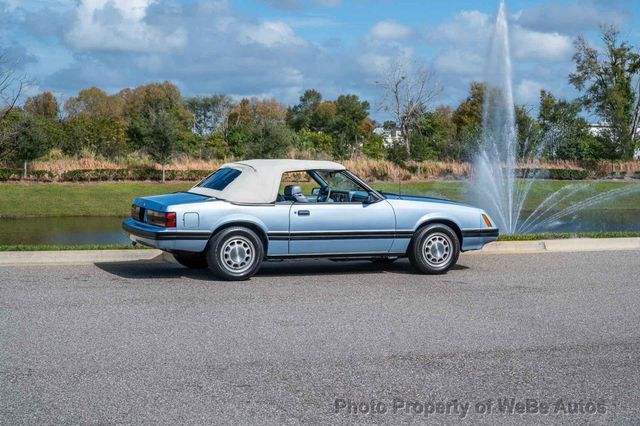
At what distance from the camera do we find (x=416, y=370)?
6910 millimetres

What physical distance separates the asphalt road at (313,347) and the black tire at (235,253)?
0.67 feet

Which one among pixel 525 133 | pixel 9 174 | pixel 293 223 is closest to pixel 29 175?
pixel 9 174

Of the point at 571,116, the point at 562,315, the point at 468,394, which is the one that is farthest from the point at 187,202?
the point at 571,116

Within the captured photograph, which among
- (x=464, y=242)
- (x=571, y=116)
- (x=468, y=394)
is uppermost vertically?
(x=571, y=116)

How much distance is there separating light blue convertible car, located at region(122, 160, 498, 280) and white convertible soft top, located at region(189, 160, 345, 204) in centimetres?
1

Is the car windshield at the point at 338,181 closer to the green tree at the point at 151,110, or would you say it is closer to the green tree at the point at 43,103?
the green tree at the point at 151,110

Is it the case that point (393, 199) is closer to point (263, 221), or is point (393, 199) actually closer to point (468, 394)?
point (263, 221)

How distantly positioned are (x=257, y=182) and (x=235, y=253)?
1050 millimetres

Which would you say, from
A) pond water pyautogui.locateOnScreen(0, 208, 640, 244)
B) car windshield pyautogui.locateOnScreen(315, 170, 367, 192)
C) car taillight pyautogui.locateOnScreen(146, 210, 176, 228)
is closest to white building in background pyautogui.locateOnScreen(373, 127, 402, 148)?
pond water pyautogui.locateOnScreen(0, 208, 640, 244)

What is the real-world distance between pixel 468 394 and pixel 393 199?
588 cm

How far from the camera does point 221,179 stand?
39.3 ft

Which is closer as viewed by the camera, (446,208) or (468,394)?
(468,394)

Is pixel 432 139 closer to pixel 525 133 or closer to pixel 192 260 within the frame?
pixel 525 133

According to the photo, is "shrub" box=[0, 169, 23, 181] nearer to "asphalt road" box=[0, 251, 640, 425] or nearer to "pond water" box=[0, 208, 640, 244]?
"pond water" box=[0, 208, 640, 244]
